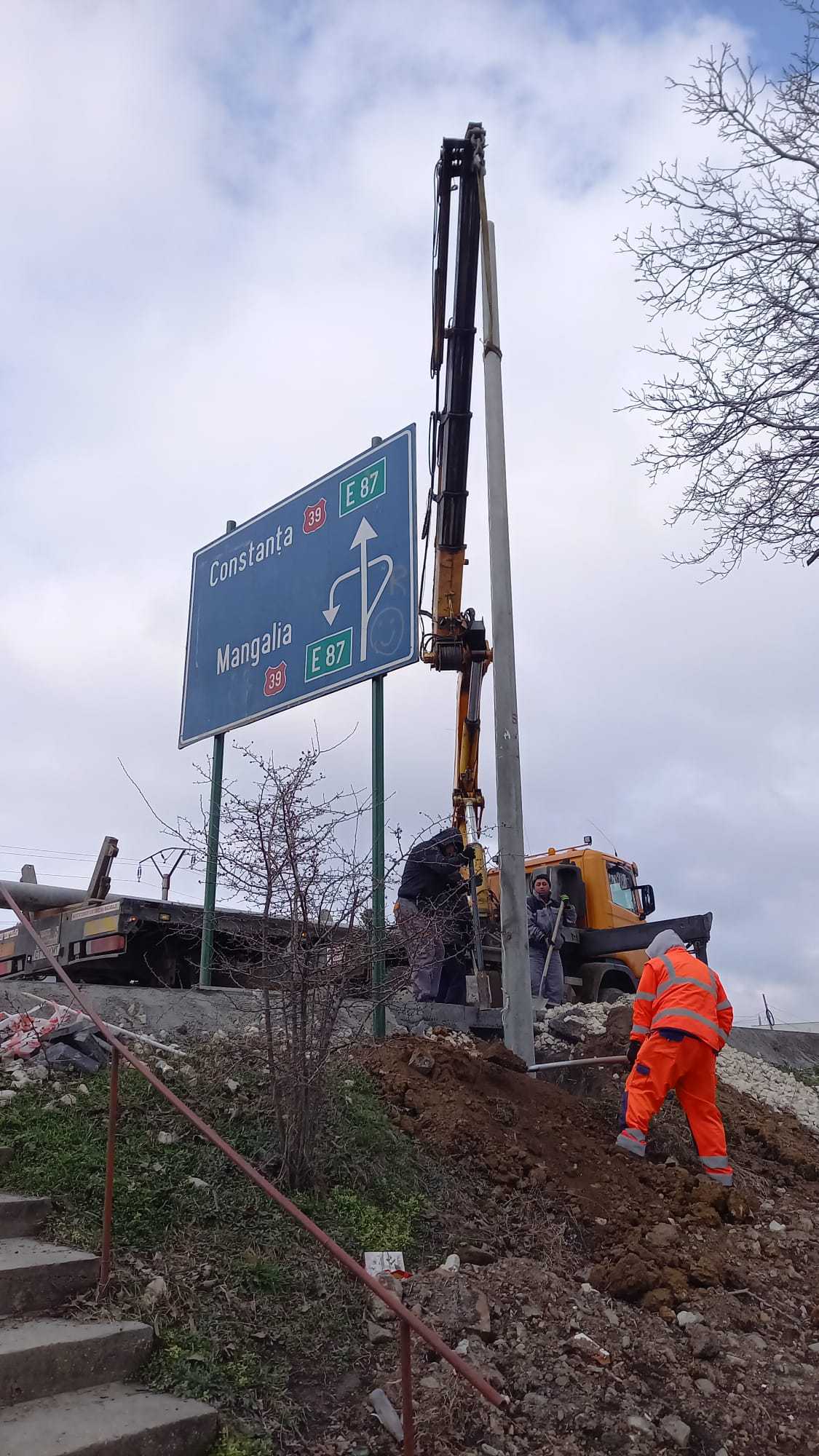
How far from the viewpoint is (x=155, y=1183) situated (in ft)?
16.1

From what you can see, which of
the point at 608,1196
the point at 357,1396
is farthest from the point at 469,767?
the point at 357,1396

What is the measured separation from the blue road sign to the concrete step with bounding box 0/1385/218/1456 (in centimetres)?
513

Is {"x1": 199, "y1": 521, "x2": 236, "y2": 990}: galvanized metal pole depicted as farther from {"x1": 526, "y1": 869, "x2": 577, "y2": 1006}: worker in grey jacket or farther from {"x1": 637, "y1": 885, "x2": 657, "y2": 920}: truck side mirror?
{"x1": 637, "y1": 885, "x2": 657, "y2": 920}: truck side mirror

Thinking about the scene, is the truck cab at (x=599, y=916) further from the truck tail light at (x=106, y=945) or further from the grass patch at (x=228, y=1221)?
the grass patch at (x=228, y=1221)

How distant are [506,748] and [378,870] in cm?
174

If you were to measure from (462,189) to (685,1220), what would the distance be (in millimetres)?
9955

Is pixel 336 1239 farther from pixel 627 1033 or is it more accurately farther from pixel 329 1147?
pixel 627 1033

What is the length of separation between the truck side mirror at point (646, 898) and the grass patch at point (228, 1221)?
32.3ft

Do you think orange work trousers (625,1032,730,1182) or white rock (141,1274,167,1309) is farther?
orange work trousers (625,1032,730,1182)

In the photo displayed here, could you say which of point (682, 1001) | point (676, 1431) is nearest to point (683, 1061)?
point (682, 1001)

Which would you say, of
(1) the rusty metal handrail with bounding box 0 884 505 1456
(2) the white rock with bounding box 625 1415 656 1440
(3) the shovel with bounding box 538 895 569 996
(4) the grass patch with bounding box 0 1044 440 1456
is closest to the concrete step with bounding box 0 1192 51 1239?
(4) the grass patch with bounding box 0 1044 440 1456

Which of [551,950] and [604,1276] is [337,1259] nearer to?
[604,1276]

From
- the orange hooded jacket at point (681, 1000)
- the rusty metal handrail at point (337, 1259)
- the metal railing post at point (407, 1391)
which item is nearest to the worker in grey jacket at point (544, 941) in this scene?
the orange hooded jacket at point (681, 1000)

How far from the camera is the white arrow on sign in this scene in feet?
27.0
